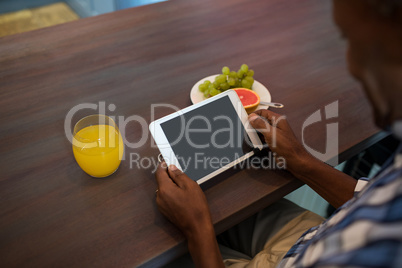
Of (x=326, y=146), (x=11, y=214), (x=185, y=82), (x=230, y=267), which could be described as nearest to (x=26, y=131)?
(x=11, y=214)

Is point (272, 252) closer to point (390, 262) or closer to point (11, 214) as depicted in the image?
point (390, 262)

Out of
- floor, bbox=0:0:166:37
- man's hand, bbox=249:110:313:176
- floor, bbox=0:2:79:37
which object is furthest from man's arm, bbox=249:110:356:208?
floor, bbox=0:2:79:37

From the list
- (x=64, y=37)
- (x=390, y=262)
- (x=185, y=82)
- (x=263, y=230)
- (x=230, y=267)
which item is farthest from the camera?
(x=64, y=37)

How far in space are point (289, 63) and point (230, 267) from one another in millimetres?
703


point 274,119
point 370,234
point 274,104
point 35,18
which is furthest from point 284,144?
point 35,18

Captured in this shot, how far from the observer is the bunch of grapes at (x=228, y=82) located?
99 centimetres

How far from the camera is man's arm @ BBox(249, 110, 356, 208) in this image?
0.82m

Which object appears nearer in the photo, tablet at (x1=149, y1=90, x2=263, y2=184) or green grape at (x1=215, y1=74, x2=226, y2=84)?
tablet at (x1=149, y1=90, x2=263, y2=184)

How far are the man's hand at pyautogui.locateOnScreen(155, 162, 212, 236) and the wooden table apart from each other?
0.03 metres

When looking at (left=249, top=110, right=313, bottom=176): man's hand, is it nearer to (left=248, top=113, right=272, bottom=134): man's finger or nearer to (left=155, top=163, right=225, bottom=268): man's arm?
(left=248, top=113, right=272, bottom=134): man's finger

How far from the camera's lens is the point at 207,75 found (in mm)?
1103

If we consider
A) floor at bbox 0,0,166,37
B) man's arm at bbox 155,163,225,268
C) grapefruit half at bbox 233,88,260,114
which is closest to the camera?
man's arm at bbox 155,163,225,268

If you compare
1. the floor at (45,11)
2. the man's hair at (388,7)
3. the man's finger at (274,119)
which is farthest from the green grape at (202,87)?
the floor at (45,11)

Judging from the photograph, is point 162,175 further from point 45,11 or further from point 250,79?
point 45,11
